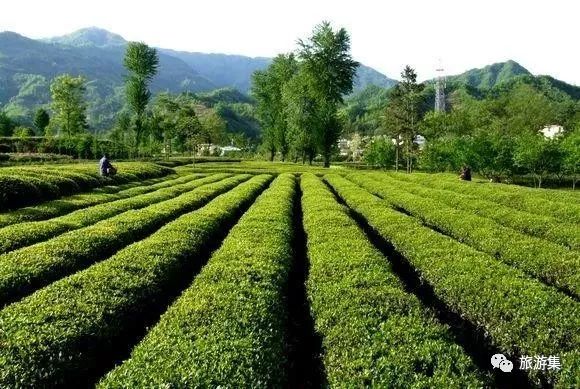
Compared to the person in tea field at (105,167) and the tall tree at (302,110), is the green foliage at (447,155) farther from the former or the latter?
the person in tea field at (105,167)

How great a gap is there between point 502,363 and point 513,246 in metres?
9.18


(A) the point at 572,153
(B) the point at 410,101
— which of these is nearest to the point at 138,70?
(B) the point at 410,101

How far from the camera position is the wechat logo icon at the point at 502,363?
30.6 feet

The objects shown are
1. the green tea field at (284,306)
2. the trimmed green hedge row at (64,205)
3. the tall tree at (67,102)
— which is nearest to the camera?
the green tea field at (284,306)

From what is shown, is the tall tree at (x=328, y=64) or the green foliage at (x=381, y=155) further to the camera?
the green foliage at (x=381, y=155)

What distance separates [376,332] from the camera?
966cm

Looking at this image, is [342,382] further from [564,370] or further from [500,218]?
[500,218]

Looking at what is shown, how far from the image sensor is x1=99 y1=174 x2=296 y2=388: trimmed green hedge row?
792 centimetres

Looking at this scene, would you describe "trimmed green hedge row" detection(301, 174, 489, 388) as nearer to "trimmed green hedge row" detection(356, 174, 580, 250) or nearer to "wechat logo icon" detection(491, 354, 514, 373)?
"wechat logo icon" detection(491, 354, 514, 373)

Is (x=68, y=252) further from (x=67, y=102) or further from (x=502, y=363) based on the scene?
(x=67, y=102)

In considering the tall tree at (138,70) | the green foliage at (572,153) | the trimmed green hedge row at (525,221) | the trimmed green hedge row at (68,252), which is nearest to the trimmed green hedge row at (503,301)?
the trimmed green hedge row at (525,221)

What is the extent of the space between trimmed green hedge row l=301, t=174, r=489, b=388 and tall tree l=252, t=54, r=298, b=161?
8576cm

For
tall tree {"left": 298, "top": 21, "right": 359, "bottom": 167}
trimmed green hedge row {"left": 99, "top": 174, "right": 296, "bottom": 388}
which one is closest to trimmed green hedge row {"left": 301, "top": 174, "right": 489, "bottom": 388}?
trimmed green hedge row {"left": 99, "top": 174, "right": 296, "bottom": 388}

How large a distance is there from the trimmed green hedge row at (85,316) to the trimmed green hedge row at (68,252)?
4.34ft
